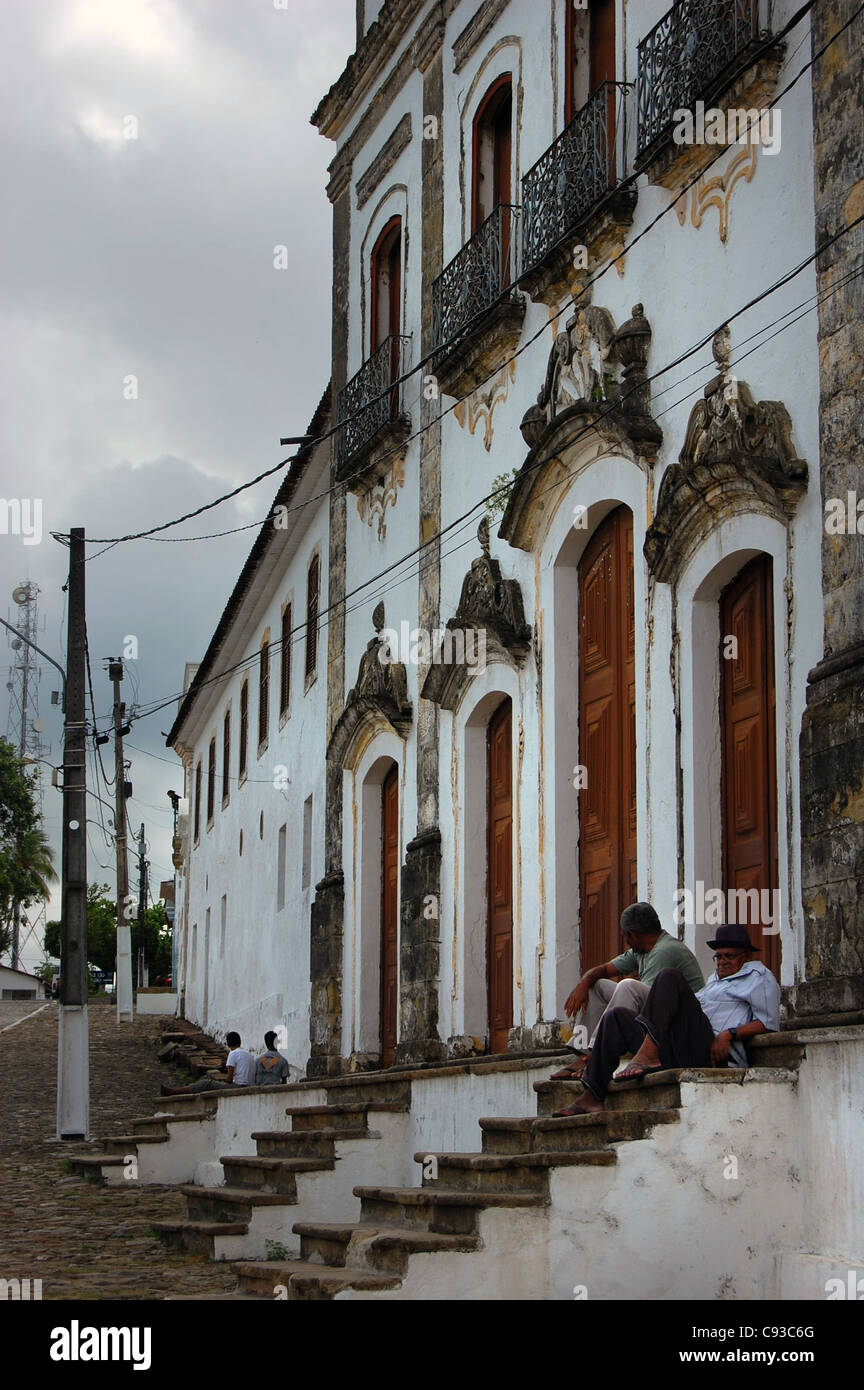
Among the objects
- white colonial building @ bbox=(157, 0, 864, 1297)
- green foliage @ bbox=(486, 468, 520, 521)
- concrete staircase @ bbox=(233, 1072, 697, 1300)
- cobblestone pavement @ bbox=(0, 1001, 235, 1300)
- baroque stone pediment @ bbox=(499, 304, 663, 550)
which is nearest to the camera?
concrete staircase @ bbox=(233, 1072, 697, 1300)

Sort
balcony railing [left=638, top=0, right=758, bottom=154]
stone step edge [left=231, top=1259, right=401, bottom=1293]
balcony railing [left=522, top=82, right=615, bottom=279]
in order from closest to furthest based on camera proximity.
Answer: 1. stone step edge [left=231, top=1259, right=401, bottom=1293]
2. balcony railing [left=638, top=0, right=758, bottom=154]
3. balcony railing [left=522, top=82, right=615, bottom=279]

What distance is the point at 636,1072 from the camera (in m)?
8.51

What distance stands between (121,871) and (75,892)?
60.1ft

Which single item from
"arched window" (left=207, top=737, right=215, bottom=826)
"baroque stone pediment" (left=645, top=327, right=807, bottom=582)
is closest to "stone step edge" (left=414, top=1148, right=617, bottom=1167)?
"baroque stone pediment" (left=645, top=327, right=807, bottom=582)

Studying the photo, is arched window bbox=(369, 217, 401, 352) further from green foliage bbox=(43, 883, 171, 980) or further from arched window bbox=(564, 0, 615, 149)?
green foliage bbox=(43, 883, 171, 980)

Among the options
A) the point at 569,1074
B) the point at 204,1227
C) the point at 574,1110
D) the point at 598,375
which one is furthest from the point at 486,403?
the point at 574,1110

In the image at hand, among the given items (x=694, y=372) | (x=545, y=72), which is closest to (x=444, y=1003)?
(x=694, y=372)

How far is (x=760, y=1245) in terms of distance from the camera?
26.6ft

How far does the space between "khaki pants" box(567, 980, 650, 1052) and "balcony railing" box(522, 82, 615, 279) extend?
16.5 ft

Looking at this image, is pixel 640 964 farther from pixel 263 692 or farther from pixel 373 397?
pixel 263 692

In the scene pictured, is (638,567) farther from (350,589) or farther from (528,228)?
(350,589)

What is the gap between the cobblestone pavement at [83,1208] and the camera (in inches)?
422

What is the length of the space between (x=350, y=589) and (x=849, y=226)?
9.69 meters

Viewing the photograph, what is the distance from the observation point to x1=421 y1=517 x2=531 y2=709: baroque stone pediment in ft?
43.5
